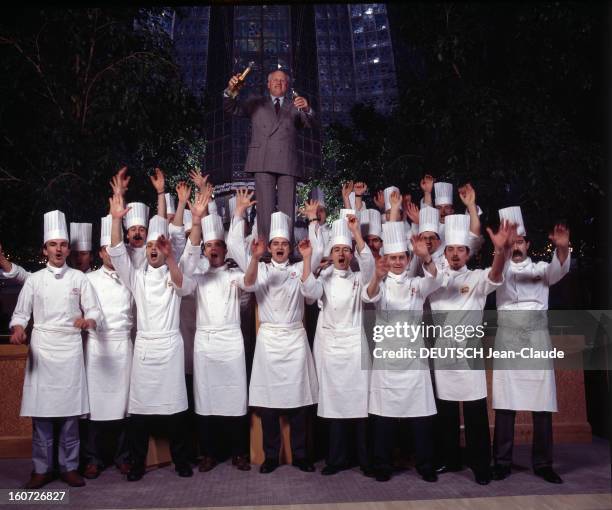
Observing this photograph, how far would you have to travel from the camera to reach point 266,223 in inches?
193

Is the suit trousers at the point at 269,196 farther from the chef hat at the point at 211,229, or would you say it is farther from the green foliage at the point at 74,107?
the green foliage at the point at 74,107

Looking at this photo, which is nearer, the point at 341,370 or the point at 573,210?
the point at 341,370

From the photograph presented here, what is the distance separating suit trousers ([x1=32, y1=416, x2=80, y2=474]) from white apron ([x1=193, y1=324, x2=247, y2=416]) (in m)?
0.74

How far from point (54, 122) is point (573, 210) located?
4905 millimetres

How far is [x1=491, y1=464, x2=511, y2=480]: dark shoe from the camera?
400cm

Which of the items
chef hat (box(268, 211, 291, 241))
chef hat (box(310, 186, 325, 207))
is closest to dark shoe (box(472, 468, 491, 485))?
chef hat (box(268, 211, 291, 241))

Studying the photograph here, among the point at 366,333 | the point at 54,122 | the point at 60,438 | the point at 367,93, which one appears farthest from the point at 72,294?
the point at 367,93

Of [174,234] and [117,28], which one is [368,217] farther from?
[117,28]

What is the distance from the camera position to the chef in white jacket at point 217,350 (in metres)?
4.26

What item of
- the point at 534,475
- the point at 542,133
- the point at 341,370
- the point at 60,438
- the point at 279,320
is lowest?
the point at 534,475

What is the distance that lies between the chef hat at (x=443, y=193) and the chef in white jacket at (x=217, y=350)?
1.66m

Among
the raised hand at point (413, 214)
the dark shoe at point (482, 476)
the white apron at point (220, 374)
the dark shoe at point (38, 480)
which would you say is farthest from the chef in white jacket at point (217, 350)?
the dark shoe at point (482, 476)

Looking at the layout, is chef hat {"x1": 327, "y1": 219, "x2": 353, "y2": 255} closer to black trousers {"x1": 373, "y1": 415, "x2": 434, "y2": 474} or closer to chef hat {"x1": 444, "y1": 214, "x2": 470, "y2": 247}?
chef hat {"x1": 444, "y1": 214, "x2": 470, "y2": 247}

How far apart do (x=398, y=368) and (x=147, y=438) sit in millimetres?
1559
